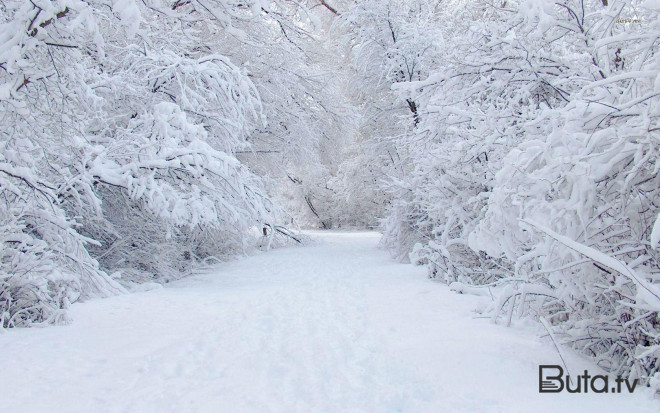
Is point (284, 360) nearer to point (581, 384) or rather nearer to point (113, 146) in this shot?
point (581, 384)

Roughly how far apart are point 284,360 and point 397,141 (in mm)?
5475

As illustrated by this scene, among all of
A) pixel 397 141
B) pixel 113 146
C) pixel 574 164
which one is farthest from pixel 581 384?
pixel 113 146

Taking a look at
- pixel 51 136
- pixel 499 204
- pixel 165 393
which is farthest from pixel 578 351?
pixel 51 136

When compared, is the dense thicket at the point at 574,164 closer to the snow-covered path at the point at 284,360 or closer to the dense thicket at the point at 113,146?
the snow-covered path at the point at 284,360

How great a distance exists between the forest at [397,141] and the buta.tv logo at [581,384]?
13 centimetres

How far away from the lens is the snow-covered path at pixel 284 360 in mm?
3037

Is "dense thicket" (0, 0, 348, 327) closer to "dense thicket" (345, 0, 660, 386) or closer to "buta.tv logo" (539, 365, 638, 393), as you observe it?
"dense thicket" (345, 0, 660, 386)

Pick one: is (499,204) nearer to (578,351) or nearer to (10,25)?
(578,351)

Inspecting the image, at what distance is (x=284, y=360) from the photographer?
3.98 meters

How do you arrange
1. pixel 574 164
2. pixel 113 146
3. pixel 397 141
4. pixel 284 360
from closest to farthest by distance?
1. pixel 574 164
2. pixel 284 360
3. pixel 113 146
4. pixel 397 141

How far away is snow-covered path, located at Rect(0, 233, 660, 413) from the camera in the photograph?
9.96ft

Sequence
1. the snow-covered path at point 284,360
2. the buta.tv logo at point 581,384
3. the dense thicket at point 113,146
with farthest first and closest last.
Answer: the dense thicket at point 113,146 → the snow-covered path at point 284,360 → the buta.tv logo at point 581,384

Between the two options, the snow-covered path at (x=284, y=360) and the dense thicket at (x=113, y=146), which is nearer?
the snow-covered path at (x=284, y=360)

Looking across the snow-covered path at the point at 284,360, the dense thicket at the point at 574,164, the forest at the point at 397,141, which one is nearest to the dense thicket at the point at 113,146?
the forest at the point at 397,141
